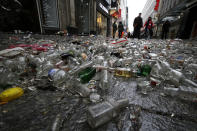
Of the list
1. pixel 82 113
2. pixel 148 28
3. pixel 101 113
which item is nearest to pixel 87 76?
pixel 82 113

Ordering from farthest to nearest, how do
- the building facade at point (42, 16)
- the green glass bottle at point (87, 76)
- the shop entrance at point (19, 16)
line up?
A: the building facade at point (42, 16), the shop entrance at point (19, 16), the green glass bottle at point (87, 76)

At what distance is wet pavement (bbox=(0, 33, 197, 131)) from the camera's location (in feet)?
1.88

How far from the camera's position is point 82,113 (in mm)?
677

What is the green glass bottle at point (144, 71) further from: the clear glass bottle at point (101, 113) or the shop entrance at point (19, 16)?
the shop entrance at point (19, 16)

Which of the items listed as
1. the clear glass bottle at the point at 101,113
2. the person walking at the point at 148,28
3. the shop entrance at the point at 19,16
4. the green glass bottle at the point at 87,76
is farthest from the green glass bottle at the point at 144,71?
the person walking at the point at 148,28

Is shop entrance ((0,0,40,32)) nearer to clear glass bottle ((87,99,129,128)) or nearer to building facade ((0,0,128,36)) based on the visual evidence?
building facade ((0,0,128,36))

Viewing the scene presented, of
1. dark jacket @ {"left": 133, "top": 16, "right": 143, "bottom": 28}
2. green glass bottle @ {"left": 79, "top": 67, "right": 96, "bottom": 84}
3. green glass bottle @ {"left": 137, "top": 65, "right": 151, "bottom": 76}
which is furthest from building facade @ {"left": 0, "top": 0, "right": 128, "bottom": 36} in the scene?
green glass bottle @ {"left": 137, "top": 65, "right": 151, "bottom": 76}

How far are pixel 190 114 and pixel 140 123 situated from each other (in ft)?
1.27

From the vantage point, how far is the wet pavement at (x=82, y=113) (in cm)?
57

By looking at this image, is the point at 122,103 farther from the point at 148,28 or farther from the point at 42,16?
the point at 148,28

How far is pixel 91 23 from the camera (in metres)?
11.4

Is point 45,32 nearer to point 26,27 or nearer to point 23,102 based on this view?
point 26,27

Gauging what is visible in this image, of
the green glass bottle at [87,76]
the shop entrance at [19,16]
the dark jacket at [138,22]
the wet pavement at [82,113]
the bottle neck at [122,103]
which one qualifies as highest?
the dark jacket at [138,22]

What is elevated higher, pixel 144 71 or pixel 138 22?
pixel 138 22
